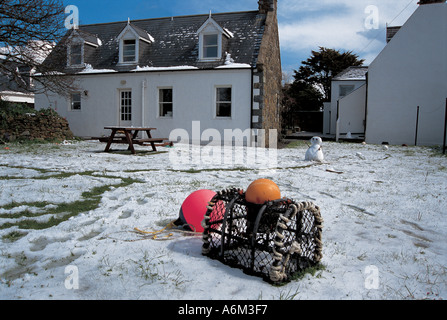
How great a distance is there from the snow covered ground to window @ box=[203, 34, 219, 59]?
1008cm

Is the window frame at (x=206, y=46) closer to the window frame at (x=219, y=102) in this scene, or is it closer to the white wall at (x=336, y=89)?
the window frame at (x=219, y=102)

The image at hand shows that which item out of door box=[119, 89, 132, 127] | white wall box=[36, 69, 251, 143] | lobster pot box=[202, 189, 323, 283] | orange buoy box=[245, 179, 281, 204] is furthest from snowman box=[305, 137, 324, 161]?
door box=[119, 89, 132, 127]

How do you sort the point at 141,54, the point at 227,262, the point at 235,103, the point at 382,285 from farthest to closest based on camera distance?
1. the point at 141,54
2. the point at 235,103
3. the point at 227,262
4. the point at 382,285

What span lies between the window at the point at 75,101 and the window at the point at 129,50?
3538 mm

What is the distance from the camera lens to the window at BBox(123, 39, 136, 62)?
17089 mm

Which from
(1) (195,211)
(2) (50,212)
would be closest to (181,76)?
(2) (50,212)

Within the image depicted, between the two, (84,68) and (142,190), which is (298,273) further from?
(84,68)

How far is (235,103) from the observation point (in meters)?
15.1

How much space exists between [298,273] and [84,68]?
58.8ft

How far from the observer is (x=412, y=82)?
690 inches

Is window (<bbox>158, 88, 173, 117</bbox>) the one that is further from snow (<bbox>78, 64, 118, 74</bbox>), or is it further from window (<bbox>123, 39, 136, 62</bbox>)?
snow (<bbox>78, 64, 118, 74</bbox>)

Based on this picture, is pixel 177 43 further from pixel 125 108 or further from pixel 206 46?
pixel 125 108

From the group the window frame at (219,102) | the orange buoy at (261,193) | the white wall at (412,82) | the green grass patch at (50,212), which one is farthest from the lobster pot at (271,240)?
the white wall at (412,82)
